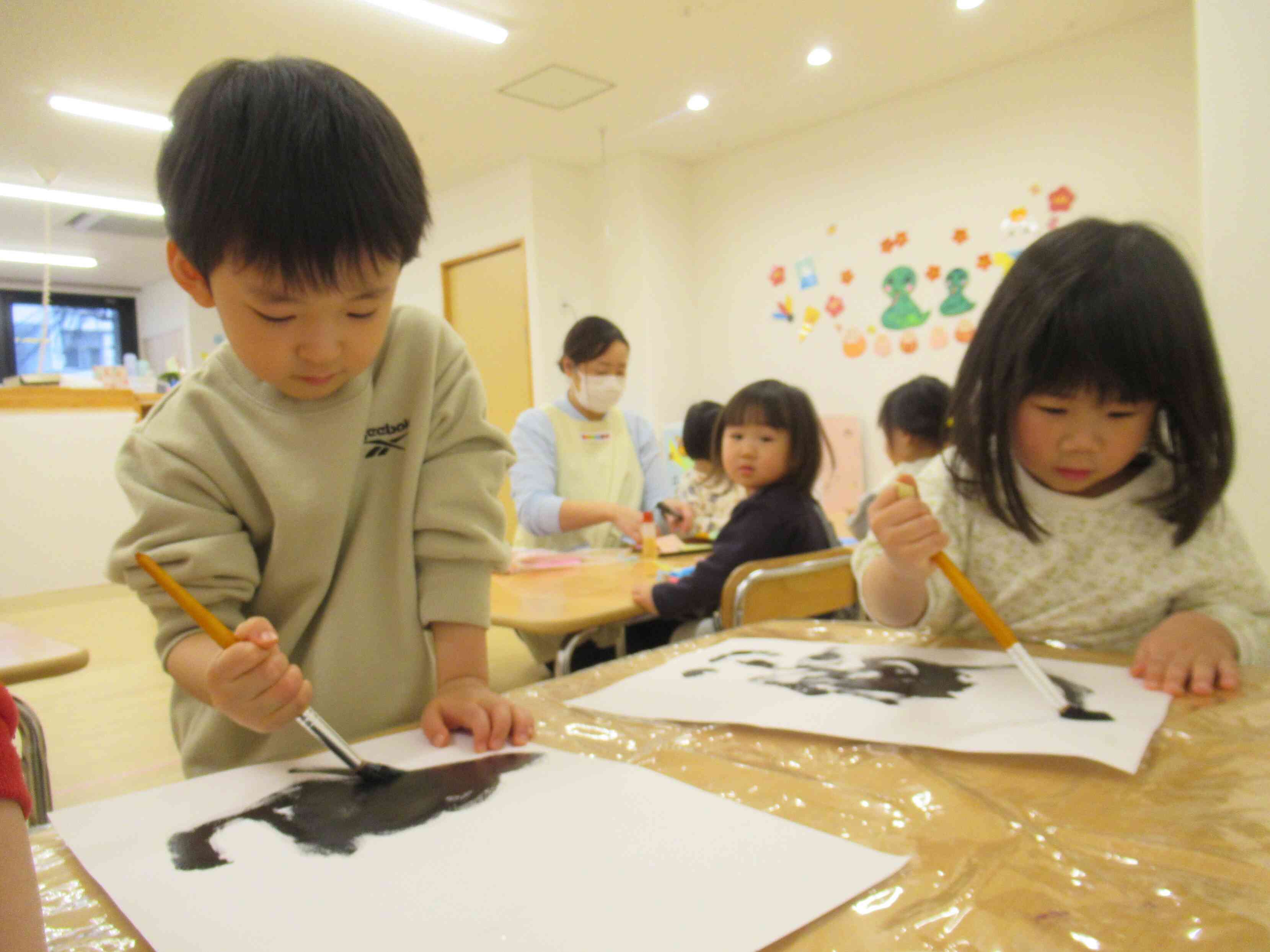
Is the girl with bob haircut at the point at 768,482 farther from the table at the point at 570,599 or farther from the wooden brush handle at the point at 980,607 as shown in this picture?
the wooden brush handle at the point at 980,607

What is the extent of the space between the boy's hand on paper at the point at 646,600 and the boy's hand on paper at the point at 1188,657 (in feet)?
2.74

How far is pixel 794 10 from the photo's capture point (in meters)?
3.25

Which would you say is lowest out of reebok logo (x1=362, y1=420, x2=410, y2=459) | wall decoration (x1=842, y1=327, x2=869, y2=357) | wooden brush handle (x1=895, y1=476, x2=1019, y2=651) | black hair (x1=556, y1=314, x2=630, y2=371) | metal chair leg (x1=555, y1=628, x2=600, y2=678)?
metal chair leg (x1=555, y1=628, x2=600, y2=678)

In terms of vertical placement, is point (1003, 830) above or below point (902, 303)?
below

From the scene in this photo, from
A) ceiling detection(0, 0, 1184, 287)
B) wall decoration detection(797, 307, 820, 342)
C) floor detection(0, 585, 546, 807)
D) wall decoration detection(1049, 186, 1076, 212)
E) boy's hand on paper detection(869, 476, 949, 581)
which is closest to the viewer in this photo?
boy's hand on paper detection(869, 476, 949, 581)

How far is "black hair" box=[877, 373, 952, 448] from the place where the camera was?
2.18m

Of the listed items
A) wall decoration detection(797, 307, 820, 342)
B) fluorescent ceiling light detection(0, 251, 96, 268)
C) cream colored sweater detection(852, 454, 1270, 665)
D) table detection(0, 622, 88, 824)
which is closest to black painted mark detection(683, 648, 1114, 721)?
cream colored sweater detection(852, 454, 1270, 665)

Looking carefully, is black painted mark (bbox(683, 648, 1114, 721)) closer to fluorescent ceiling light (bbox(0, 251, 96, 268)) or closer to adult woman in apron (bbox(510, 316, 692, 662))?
adult woman in apron (bbox(510, 316, 692, 662))

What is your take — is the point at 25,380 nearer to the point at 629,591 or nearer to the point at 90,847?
the point at 629,591

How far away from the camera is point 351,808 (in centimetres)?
47

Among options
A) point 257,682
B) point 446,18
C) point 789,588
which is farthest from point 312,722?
point 446,18

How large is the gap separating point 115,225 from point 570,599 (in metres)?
6.00

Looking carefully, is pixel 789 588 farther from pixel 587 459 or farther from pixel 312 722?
pixel 587 459

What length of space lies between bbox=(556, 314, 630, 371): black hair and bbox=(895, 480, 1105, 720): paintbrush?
5.90 feet
